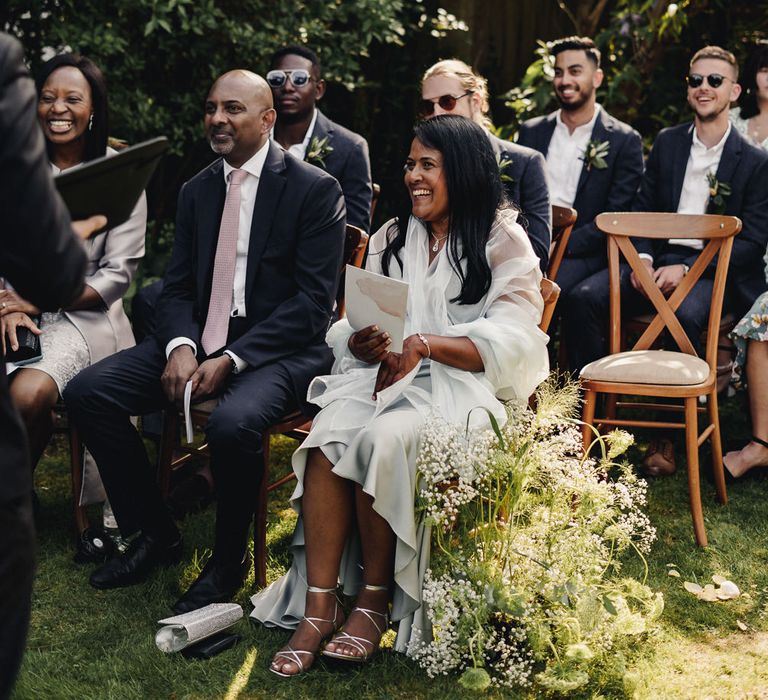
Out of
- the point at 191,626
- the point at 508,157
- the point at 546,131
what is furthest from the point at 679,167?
the point at 191,626

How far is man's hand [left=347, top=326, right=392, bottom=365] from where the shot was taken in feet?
11.3

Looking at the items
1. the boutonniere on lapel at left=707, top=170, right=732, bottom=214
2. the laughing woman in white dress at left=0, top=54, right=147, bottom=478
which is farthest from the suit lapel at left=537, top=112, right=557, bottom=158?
the laughing woman in white dress at left=0, top=54, right=147, bottom=478

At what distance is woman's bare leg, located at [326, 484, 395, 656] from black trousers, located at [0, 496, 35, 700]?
5.06 feet

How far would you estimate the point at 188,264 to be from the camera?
423 centimetres

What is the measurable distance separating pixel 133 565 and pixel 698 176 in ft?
12.0

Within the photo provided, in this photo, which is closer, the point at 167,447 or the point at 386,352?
the point at 386,352

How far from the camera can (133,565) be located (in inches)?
153

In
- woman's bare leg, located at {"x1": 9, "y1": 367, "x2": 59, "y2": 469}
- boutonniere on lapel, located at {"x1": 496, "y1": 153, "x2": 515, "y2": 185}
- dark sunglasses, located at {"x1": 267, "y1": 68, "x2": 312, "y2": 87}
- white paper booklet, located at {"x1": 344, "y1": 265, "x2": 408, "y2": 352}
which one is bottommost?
woman's bare leg, located at {"x1": 9, "y1": 367, "x2": 59, "y2": 469}

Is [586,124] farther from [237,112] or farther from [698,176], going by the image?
[237,112]

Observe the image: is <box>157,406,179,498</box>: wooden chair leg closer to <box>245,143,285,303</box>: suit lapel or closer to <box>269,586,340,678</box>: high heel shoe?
<box>245,143,285,303</box>: suit lapel

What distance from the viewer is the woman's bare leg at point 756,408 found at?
4.86 metres

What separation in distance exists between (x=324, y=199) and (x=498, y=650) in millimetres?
1928

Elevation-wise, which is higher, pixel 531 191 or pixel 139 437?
pixel 531 191

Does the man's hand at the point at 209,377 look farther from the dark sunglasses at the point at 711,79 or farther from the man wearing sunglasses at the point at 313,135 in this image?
the dark sunglasses at the point at 711,79
